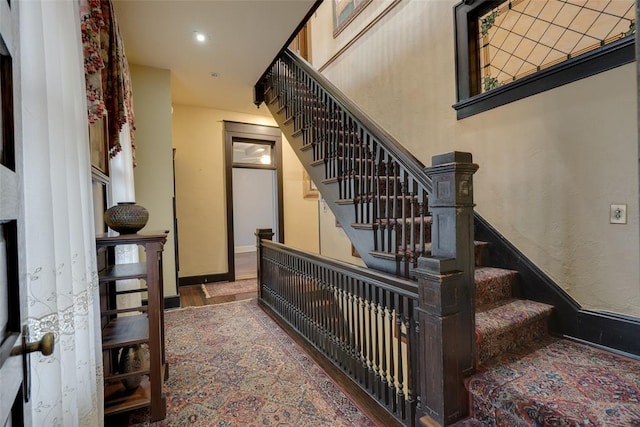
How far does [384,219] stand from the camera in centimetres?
207

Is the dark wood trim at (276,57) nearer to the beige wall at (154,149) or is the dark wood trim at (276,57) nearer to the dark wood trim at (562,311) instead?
the beige wall at (154,149)

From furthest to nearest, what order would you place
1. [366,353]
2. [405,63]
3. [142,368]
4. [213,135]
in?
[213,135] → [405,63] → [366,353] → [142,368]

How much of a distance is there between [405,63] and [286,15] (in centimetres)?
138

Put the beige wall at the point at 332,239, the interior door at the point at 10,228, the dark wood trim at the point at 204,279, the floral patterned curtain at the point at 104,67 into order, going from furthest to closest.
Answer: the dark wood trim at the point at 204,279, the beige wall at the point at 332,239, the floral patterned curtain at the point at 104,67, the interior door at the point at 10,228

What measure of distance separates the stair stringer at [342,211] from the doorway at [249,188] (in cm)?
191

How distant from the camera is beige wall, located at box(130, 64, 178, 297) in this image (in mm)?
3596

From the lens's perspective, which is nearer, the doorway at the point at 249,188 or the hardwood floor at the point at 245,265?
the doorway at the point at 249,188

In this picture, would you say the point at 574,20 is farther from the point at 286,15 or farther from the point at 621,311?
the point at 286,15

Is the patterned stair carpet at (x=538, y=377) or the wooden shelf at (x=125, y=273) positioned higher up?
the wooden shelf at (x=125, y=273)

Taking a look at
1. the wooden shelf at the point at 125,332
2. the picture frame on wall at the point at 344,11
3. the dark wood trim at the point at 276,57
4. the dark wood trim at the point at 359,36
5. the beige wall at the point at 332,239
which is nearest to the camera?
the wooden shelf at the point at 125,332

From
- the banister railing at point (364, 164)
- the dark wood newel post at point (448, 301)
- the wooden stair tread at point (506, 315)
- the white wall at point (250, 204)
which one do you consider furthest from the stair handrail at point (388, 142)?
the white wall at point (250, 204)

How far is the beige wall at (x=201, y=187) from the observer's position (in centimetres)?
487

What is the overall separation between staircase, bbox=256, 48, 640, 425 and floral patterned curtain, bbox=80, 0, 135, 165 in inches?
61.5

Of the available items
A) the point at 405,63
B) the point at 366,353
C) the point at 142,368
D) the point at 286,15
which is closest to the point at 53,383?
the point at 142,368
